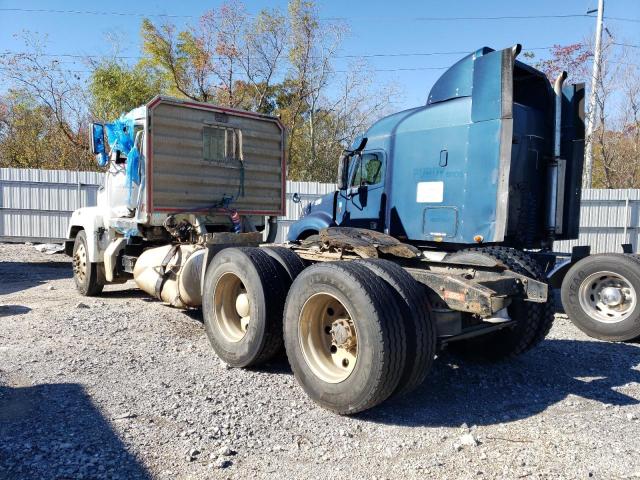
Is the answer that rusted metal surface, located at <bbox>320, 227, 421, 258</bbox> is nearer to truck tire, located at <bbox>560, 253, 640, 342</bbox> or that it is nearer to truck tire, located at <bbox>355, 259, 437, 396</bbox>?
truck tire, located at <bbox>355, 259, 437, 396</bbox>

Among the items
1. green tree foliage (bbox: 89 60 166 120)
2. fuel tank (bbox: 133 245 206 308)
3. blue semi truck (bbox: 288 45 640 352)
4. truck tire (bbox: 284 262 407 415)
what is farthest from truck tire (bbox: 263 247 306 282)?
green tree foliage (bbox: 89 60 166 120)

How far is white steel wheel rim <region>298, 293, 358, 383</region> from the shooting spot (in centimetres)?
403

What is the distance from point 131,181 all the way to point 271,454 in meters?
5.13

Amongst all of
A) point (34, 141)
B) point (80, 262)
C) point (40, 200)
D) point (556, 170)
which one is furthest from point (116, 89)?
point (556, 170)

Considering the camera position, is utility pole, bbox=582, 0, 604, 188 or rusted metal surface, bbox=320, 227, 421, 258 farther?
utility pole, bbox=582, 0, 604, 188

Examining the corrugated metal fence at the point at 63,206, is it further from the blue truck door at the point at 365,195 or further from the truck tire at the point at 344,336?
the truck tire at the point at 344,336

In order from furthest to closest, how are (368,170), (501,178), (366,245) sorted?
(368,170), (501,178), (366,245)

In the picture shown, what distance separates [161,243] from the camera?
26.5 feet

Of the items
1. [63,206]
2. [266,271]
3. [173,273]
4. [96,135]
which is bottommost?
[173,273]

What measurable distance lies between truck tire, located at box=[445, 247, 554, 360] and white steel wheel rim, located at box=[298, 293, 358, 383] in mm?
1493

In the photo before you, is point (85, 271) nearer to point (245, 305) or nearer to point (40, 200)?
point (245, 305)

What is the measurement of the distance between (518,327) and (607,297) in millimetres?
2749

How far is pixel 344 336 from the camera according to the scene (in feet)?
13.1

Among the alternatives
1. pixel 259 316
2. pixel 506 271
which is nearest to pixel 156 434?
pixel 259 316
